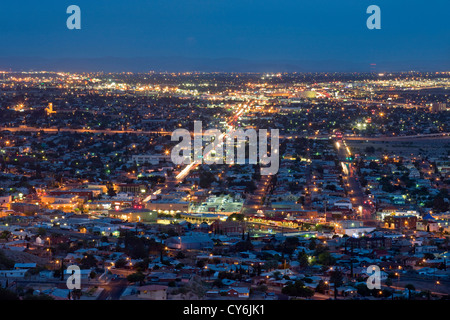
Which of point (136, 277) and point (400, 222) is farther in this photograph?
point (400, 222)

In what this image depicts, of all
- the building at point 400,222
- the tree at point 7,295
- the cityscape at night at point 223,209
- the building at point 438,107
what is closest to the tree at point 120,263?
the cityscape at night at point 223,209

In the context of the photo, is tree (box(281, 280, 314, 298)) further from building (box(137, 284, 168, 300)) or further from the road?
the road

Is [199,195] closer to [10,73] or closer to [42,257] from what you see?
[42,257]

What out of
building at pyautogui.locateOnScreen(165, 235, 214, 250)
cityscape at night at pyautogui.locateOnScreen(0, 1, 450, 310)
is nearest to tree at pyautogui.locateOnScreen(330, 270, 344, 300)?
cityscape at night at pyautogui.locateOnScreen(0, 1, 450, 310)

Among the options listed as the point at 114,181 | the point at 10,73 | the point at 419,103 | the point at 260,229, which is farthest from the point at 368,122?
the point at 10,73

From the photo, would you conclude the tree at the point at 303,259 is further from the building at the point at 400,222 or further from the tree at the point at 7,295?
the tree at the point at 7,295

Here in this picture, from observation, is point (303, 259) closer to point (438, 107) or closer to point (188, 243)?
point (188, 243)

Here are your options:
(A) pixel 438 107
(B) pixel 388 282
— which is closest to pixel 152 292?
(B) pixel 388 282
